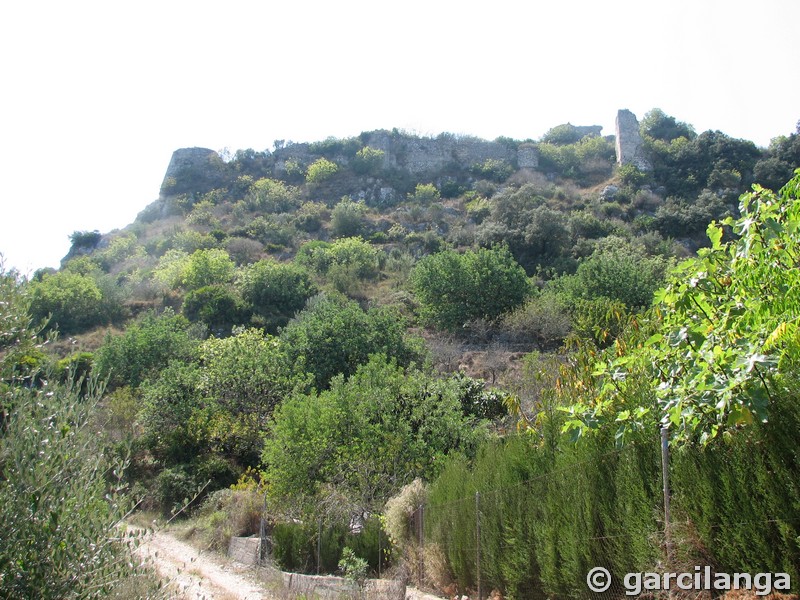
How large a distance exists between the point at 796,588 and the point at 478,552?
4510 mm

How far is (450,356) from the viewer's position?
28.5 metres

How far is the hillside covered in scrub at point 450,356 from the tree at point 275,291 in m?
0.23

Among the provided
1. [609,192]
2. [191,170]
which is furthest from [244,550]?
[191,170]

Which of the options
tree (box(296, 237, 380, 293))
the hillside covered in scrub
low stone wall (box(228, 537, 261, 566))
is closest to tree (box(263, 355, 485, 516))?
the hillside covered in scrub

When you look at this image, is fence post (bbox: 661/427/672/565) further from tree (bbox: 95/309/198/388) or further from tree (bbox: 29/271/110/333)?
tree (bbox: 29/271/110/333)

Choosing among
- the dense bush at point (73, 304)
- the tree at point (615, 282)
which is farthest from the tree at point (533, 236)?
the dense bush at point (73, 304)

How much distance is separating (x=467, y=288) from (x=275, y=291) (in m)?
14.6

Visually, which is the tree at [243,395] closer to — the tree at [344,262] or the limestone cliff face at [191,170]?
the tree at [344,262]

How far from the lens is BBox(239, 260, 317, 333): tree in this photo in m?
42.1

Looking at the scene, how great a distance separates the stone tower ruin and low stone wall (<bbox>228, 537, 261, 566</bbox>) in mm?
61659

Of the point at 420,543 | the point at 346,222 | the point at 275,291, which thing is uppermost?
the point at 346,222

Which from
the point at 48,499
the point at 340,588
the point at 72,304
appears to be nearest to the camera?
the point at 48,499

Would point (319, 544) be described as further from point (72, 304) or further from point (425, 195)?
point (425, 195)

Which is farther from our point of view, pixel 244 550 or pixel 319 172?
pixel 319 172
